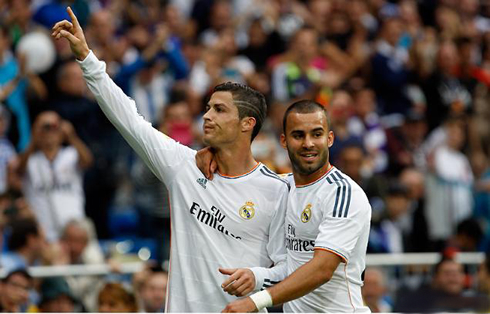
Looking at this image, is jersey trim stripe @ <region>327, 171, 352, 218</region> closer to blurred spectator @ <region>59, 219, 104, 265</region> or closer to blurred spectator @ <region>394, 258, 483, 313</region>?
blurred spectator @ <region>394, 258, 483, 313</region>

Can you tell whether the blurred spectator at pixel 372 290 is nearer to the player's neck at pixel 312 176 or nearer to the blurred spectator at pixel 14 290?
the blurred spectator at pixel 14 290

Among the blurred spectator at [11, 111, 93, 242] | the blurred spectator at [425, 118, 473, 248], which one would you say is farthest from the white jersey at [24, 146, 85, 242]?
the blurred spectator at [425, 118, 473, 248]

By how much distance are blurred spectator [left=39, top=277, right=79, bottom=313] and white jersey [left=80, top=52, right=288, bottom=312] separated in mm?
3296

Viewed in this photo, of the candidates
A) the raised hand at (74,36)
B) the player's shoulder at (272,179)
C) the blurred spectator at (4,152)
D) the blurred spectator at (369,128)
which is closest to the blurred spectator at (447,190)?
the blurred spectator at (369,128)

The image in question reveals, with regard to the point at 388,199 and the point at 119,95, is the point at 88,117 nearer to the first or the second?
the point at 388,199

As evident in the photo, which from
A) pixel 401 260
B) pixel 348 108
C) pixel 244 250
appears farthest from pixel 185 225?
pixel 348 108

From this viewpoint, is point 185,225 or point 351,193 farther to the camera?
point 185,225

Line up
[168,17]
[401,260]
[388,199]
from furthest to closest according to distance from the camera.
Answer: [168,17], [388,199], [401,260]

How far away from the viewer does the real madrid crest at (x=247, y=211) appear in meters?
6.55

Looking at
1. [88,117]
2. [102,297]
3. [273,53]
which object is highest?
[273,53]

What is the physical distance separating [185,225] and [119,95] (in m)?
1.00

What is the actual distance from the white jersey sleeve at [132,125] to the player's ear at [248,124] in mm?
428

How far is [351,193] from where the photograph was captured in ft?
20.2

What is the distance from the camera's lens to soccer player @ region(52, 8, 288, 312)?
6523 mm
